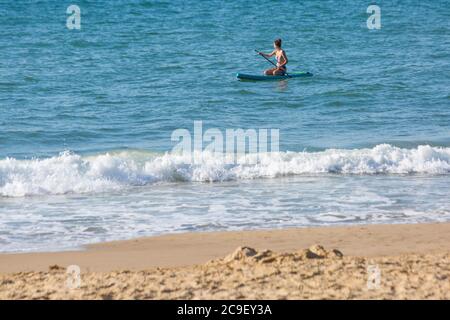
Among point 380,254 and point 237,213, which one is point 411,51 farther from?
point 380,254

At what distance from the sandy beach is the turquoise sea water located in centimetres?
63

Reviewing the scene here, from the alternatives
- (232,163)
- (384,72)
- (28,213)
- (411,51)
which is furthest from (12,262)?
(411,51)

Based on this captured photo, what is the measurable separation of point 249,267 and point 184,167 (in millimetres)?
6612

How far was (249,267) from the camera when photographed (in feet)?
23.0

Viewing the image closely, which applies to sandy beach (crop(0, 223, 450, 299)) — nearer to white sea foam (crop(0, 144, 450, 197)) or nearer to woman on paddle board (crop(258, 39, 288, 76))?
white sea foam (crop(0, 144, 450, 197))

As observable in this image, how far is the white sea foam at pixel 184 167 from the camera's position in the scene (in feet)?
41.5

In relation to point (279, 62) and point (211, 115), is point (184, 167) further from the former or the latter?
point (279, 62)

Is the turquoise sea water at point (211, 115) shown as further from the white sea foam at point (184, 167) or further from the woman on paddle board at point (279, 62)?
the woman on paddle board at point (279, 62)

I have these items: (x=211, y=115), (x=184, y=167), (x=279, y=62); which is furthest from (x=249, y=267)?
(x=279, y=62)

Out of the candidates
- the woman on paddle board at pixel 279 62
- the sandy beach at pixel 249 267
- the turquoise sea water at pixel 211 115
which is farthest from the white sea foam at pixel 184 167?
the woman on paddle board at pixel 279 62

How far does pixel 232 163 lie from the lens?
13.8 meters

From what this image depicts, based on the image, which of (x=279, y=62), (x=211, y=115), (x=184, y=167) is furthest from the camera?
(x=279, y=62)

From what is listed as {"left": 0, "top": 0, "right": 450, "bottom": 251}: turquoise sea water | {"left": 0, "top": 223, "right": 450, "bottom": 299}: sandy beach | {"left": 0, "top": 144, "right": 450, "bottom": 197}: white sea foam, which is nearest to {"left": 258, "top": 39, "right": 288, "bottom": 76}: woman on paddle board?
{"left": 0, "top": 0, "right": 450, "bottom": 251}: turquoise sea water
